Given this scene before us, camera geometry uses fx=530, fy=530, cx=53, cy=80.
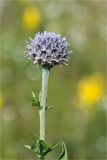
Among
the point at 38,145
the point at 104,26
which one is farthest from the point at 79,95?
the point at 38,145

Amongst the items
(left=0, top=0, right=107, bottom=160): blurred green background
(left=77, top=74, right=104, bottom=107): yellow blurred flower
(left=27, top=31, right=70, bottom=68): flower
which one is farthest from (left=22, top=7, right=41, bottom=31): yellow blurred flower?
(left=27, top=31, right=70, bottom=68): flower

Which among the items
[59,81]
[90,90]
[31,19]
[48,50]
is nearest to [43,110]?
[48,50]

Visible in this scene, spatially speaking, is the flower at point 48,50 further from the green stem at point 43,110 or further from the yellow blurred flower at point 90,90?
the yellow blurred flower at point 90,90

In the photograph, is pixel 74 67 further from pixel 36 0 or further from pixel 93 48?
pixel 36 0

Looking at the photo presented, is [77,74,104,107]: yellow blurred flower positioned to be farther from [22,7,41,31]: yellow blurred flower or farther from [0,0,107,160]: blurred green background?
[22,7,41,31]: yellow blurred flower

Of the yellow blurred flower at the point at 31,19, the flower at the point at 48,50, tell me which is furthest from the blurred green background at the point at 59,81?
A: the flower at the point at 48,50

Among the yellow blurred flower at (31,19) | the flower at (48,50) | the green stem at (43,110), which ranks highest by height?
the yellow blurred flower at (31,19)

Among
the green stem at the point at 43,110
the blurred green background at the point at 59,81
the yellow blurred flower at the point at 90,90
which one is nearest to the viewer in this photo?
the green stem at the point at 43,110

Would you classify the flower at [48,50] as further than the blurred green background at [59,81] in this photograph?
No
